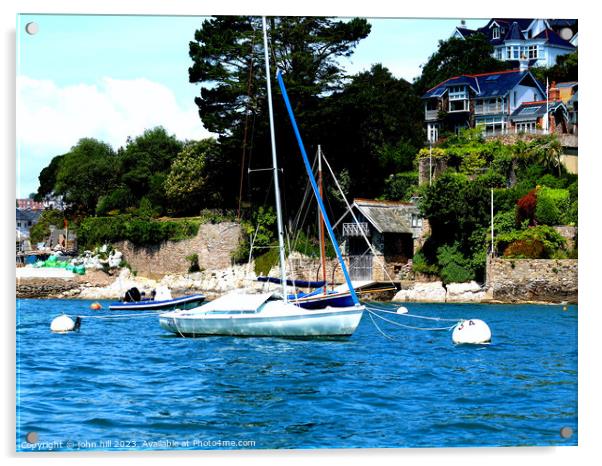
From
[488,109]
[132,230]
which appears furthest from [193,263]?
[488,109]

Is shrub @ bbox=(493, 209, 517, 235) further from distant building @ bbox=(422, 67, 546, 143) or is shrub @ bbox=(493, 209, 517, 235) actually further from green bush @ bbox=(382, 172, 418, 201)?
green bush @ bbox=(382, 172, 418, 201)

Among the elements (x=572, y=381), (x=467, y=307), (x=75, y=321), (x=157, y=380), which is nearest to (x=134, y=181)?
(x=467, y=307)

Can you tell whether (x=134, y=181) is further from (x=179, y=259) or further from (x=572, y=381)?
(x=572, y=381)

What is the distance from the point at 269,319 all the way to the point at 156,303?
8459 mm

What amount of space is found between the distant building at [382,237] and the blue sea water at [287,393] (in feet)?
45.7

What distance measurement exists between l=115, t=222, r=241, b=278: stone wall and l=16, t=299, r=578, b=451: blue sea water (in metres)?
10.7

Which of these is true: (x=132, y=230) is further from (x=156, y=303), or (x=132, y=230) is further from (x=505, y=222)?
(x=505, y=222)

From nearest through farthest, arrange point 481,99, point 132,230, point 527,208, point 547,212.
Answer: point 547,212 < point 132,230 < point 527,208 < point 481,99

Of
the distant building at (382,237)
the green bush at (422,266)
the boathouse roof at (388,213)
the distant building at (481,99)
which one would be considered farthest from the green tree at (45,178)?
the distant building at (481,99)

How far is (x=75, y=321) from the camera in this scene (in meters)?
16.4

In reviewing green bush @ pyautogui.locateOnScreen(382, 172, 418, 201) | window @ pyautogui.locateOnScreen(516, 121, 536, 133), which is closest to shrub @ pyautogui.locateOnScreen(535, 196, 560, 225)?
window @ pyautogui.locateOnScreen(516, 121, 536, 133)

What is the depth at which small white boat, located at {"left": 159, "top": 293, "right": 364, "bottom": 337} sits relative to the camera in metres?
15.7

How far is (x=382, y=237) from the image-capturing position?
30406 millimetres
